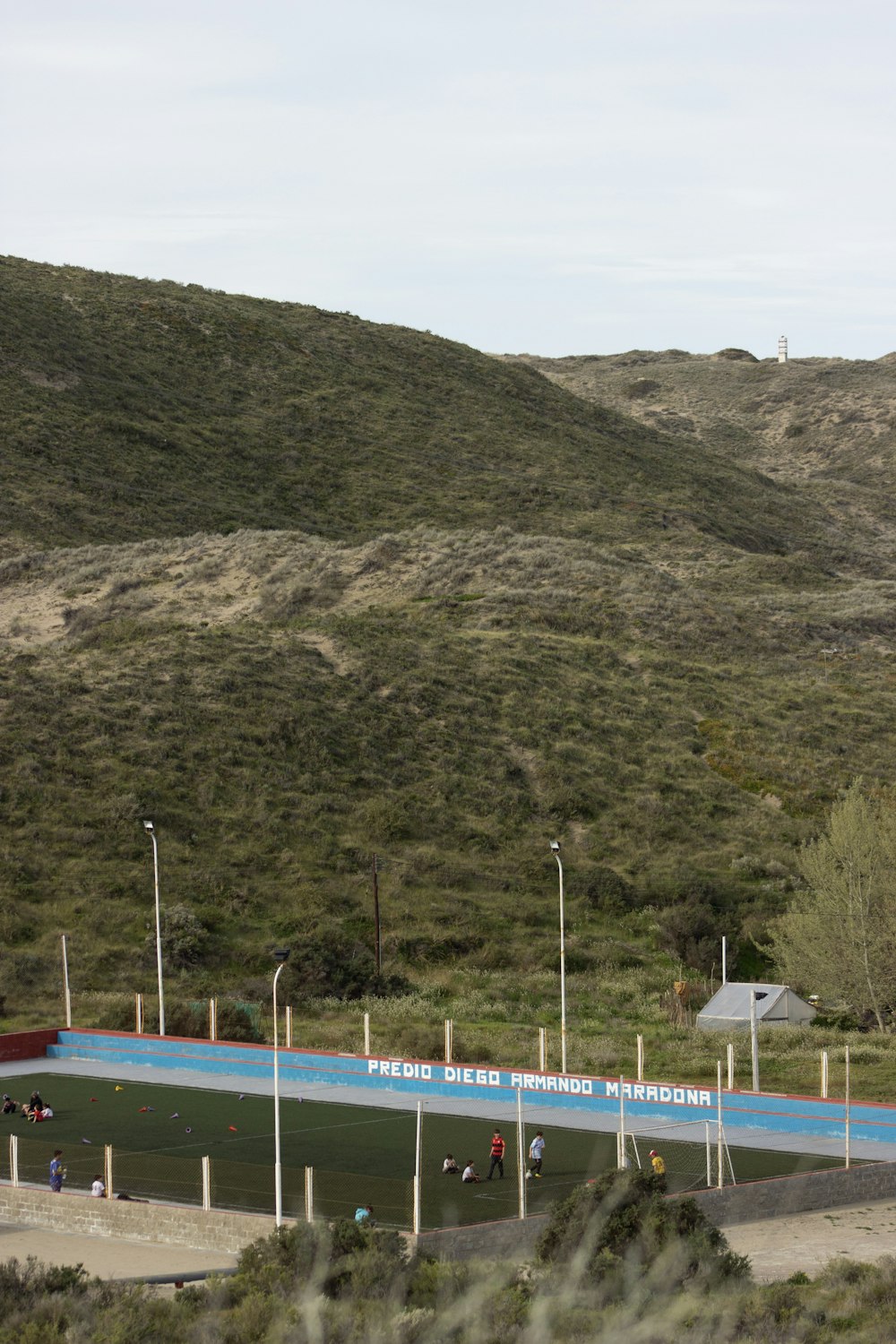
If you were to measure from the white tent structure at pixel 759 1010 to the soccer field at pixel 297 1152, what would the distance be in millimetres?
10128

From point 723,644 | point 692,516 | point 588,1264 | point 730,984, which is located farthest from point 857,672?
point 588,1264

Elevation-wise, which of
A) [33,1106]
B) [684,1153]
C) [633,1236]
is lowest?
[33,1106]

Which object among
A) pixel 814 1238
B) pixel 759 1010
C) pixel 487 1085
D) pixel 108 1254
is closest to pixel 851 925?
pixel 759 1010

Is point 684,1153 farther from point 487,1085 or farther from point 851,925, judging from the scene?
point 851,925

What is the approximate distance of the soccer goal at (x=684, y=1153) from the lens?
2418 centimetres

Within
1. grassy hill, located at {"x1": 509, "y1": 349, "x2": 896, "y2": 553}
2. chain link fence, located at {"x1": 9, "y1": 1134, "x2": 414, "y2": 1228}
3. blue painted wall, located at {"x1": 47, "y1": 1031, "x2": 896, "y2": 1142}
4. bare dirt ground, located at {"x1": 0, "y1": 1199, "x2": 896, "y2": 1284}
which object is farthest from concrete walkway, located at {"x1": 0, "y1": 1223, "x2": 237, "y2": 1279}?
grassy hill, located at {"x1": 509, "y1": 349, "x2": 896, "y2": 553}

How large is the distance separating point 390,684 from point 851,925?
28087mm

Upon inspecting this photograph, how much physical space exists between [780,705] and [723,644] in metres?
8.52

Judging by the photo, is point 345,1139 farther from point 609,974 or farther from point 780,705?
point 780,705

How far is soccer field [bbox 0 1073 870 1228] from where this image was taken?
23609 millimetres

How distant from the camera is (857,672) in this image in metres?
74.5

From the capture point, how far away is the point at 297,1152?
2800 centimetres

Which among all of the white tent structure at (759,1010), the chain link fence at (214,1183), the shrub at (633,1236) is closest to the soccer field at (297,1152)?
the chain link fence at (214,1183)

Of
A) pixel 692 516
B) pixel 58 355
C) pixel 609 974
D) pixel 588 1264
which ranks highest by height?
pixel 58 355
